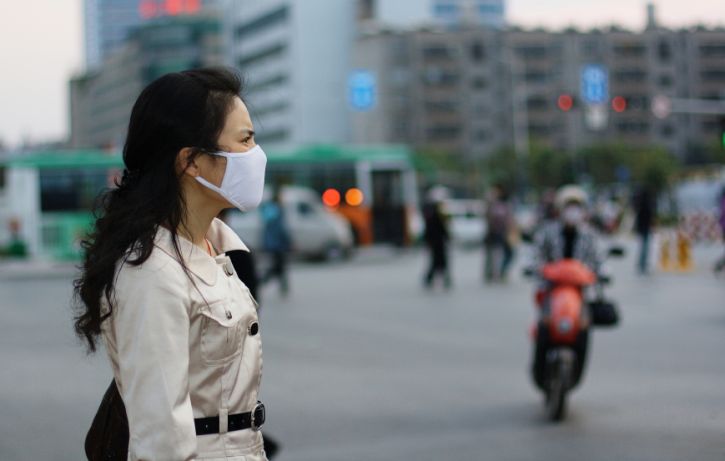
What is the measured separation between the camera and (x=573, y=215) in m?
9.51

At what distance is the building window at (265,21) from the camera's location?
5369 inches

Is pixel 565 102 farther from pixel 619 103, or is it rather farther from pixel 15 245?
pixel 15 245

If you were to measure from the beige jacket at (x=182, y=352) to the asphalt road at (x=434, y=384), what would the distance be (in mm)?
4738

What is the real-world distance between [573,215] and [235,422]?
7043 millimetres

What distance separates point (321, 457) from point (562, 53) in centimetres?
12914

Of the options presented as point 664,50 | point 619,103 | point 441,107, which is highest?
point 664,50

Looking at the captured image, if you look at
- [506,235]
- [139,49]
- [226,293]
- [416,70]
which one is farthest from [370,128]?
[226,293]

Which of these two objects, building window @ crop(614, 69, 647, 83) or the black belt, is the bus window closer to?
the black belt

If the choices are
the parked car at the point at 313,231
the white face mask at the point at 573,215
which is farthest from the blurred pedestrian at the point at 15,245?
the white face mask at the point at 573,215

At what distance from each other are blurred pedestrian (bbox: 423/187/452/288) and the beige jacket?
20209 millimetres

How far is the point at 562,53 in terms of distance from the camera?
13362 cm

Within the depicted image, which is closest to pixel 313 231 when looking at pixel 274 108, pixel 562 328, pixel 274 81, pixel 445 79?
pixel 562 328

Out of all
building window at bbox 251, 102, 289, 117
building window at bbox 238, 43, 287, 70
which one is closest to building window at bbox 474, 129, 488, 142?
building window at bbox 251, 102, 289, 117

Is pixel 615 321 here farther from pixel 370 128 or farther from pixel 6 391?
pixel 370 128
